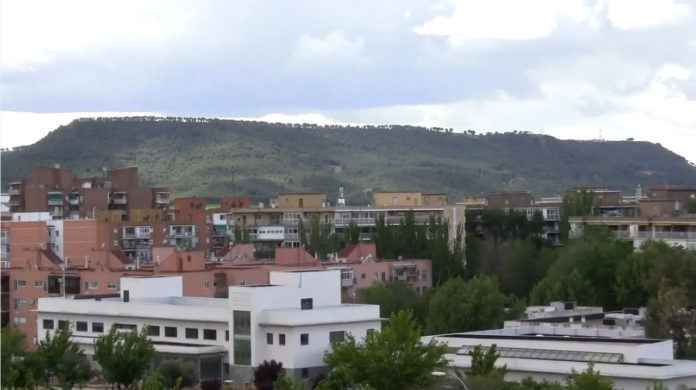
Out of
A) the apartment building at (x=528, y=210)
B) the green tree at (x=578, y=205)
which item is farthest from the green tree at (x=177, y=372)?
the apartment building at (x=528, y=210)

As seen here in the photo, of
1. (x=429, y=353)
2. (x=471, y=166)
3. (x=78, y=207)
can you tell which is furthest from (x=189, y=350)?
(x=471, y=166)

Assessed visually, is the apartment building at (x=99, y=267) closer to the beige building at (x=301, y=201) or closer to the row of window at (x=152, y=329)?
the row of window at (x=152, y=329)

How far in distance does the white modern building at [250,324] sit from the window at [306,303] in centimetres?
3

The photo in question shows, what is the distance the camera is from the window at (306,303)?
49906 mm

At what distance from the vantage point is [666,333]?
5334cm

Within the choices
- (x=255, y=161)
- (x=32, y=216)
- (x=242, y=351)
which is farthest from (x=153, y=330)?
(x=255, y=161)

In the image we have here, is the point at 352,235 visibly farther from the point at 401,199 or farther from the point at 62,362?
the point at 62,362

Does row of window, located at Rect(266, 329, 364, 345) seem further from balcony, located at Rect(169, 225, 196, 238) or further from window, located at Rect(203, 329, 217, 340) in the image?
balcony, located at Rect(169, 225, 196, 238)

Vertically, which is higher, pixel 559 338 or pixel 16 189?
pixel 16 189

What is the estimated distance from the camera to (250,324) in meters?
48.7

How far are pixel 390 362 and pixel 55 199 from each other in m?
64.4

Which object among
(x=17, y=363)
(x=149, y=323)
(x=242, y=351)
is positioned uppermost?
(x=149, y=323)

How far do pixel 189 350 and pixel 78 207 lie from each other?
53569 millimetres

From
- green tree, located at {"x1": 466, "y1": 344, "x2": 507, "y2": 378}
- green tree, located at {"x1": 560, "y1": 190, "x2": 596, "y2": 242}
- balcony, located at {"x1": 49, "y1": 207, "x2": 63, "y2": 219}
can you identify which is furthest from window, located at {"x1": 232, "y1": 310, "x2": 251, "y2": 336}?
balcony, located at {"x1": 49, "y1": 207, "x2": 63, "y2": 219}
